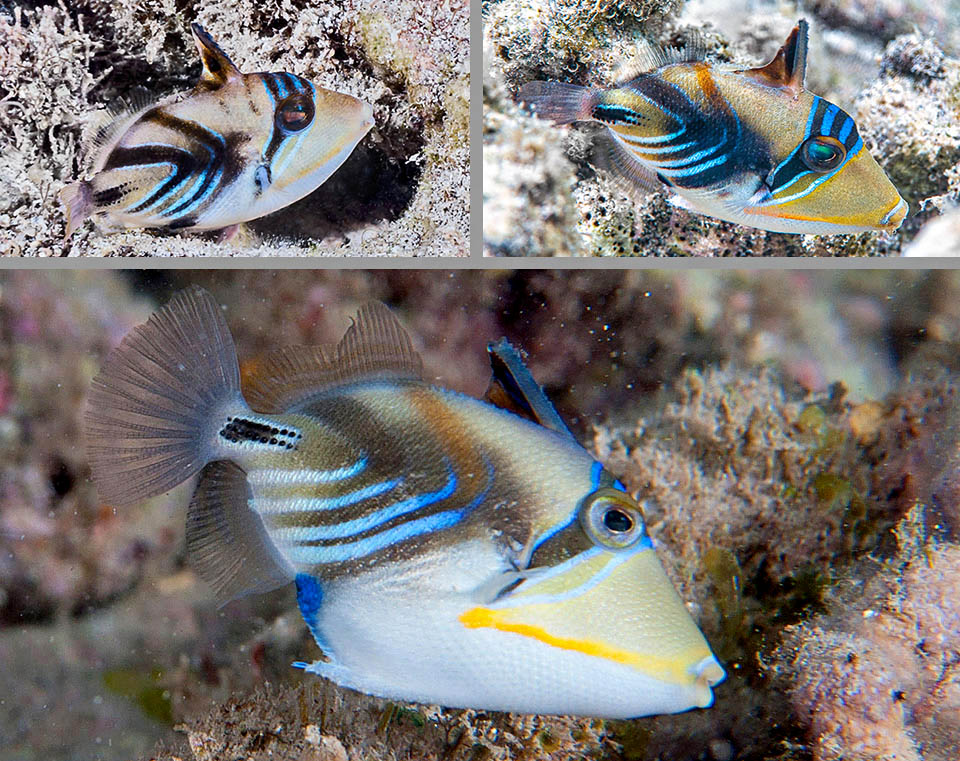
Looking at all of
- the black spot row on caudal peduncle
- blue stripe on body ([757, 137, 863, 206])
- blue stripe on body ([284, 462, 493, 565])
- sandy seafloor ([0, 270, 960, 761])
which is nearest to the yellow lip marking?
blue stripe on body ([284, 462, 493, 565])

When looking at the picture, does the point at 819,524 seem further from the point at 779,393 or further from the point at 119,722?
the point at 119,722

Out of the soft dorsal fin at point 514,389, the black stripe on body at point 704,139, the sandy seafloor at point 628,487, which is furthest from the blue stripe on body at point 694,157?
the soft dorsal fin at point 514,389

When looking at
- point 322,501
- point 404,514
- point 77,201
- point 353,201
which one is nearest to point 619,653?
point 404,514

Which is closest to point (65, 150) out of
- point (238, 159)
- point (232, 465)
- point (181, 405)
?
point (238, 159)

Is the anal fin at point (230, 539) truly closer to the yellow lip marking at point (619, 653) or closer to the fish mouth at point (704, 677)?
the yellow lip marking at point (619, 653)

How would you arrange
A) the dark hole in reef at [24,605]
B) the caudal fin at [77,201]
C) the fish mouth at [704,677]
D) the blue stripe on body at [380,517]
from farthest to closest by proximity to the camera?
the dark hole in reef at [24,605] → the caudal fin at [77,201] → the blue stripe on body at [380,517] → the fish mouth at [704,677]

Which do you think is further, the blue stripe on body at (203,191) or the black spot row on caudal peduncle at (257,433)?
the blue stripe on body at (203,191)
